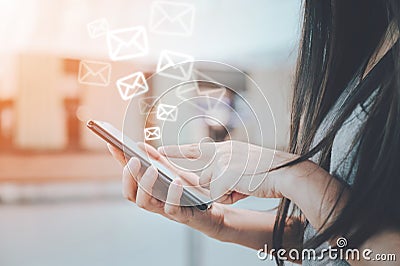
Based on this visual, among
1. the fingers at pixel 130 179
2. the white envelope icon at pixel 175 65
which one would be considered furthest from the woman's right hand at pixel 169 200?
the white envelope icon at pixel 175 65

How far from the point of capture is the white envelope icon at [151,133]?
0.68 m

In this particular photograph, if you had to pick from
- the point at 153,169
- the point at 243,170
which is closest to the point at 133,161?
the point at 153,169

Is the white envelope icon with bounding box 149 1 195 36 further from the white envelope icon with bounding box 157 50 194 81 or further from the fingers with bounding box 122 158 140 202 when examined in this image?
the fingers with bounding box 122 158 140 202

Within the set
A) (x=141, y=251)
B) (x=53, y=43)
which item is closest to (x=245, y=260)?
(x=141, y=251)

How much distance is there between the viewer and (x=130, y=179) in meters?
0.68

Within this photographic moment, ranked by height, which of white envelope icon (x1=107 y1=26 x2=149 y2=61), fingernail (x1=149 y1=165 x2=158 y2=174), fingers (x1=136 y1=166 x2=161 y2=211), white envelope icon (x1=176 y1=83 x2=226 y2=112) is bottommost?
fingers (x1=136 y1=166 x2=161 y2=211)

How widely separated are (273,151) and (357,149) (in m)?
0.13

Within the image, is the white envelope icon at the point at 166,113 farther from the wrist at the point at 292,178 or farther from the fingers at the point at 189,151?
the wrist at the point at 292,178

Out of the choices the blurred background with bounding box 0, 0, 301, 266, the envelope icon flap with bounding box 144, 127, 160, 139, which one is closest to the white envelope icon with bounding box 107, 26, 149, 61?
the blurred background with bounding box 0, 0, 301, 266

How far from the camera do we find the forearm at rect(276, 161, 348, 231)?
0.60 m

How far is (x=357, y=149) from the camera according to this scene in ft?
1.92

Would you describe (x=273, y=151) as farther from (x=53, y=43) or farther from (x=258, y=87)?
(x=53, y=43)

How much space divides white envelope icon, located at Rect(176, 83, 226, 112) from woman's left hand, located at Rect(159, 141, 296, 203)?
0.05 metres

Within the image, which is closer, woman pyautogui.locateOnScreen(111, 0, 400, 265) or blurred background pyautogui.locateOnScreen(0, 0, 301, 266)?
woman pyautogui.locateOnScreen(111, 0, 400, 265)
